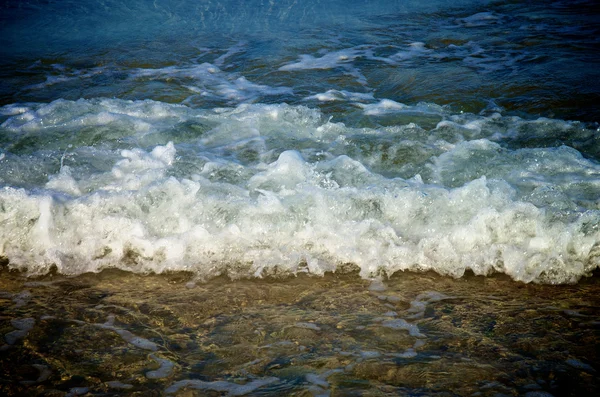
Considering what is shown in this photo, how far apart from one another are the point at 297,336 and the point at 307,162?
75.0 inches

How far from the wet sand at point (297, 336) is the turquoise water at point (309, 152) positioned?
0.61 ft

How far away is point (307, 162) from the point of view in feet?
13.7

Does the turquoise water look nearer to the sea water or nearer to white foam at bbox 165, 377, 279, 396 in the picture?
the sea water

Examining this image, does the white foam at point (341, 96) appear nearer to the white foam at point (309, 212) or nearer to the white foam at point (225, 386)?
the white foam at point (309, 212)

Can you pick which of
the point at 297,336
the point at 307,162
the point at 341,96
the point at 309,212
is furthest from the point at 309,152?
the point at 297,336

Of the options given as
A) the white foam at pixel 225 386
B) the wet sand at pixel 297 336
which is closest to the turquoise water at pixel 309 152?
the wet sand at pixel 297 336

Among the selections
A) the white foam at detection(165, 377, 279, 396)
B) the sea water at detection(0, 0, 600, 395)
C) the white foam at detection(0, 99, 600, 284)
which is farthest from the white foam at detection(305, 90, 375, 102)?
the white foam at detection(165, 377, 279, 396)

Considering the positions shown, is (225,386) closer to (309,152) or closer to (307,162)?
(307,162)

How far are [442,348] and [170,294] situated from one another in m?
1.39

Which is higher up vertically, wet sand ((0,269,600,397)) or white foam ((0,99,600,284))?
white foam ((0,99,600,284))

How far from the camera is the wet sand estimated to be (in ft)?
7.14

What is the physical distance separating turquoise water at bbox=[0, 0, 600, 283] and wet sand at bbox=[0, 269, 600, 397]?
0.19m

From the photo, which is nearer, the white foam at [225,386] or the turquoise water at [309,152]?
the white foam at [225,386]

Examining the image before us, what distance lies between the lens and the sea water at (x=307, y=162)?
123 inches
